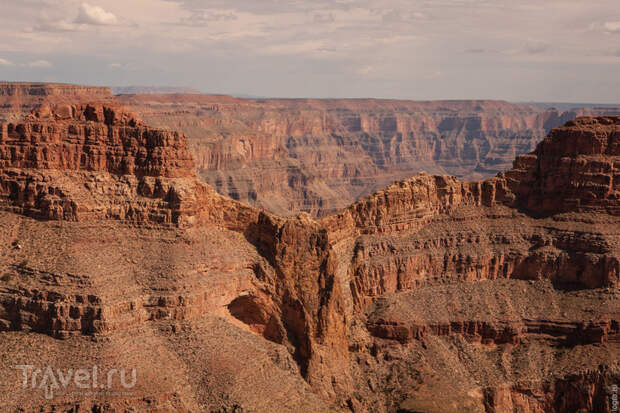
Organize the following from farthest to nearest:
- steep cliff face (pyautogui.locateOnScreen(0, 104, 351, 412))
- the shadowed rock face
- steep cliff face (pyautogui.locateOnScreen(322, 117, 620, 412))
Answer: steep cliff face (pyautogui.locateOnScreen(322, 117, 620, 412))
the shadowed rock face
steep cliff face (pyautogui.locateOnScreen(0, 104, 351, 412))

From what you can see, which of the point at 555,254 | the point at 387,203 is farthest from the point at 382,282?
the point at 555,254

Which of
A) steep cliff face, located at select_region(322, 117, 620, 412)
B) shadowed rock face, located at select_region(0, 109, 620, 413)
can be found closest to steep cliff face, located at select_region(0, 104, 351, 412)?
shadowed rock face, located at select_region(0, 109, 620, 413)

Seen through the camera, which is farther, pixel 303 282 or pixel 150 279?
pixel 303 282

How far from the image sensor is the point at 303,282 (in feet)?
218

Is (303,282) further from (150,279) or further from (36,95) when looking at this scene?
(36,95)

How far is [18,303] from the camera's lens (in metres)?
54.7

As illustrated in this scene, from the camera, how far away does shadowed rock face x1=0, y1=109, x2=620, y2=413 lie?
179ft

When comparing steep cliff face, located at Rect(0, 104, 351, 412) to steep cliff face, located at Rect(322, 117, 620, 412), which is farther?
steep cliff face, located at Rect(322, 117, 620, 412)

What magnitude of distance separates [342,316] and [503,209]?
93.4 feet

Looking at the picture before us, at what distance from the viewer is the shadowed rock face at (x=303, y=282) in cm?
5447

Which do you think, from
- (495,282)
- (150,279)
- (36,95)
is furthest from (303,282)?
(36,95)

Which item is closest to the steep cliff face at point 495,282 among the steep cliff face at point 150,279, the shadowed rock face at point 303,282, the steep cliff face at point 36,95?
the shadowed rock face at point 303,282

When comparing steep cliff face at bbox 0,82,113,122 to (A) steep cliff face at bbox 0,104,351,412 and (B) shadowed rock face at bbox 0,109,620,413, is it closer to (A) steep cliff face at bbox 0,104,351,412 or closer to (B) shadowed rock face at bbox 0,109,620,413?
(A) steep cliff face at bbox 0,104,351,412

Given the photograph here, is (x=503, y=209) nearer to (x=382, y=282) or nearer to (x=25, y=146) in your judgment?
(x=382, y=282)
